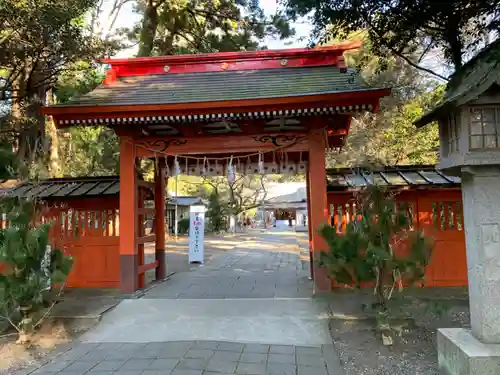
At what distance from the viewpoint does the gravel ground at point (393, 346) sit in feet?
14.9

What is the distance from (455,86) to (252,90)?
425 centimetres

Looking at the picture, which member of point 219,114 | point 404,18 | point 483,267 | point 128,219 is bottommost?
point 483,267

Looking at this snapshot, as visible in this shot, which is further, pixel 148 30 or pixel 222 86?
pixel 148 30

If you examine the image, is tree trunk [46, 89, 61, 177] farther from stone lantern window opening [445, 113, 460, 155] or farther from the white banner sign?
stone lantern window opening [445, 113, 460, 155]

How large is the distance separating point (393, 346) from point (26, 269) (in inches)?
190

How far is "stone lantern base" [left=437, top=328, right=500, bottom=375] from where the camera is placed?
356 centimetres

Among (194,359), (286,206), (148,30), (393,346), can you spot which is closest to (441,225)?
(393,346)

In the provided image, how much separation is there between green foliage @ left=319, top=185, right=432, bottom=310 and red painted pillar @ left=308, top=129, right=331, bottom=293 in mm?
2256

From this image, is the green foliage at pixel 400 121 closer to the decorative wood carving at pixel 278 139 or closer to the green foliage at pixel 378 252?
the decorative wood carving at pixel 278 139

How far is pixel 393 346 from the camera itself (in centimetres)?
505

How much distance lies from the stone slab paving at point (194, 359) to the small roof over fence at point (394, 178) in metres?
3.78

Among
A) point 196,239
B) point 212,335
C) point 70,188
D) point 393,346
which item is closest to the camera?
point 393,346

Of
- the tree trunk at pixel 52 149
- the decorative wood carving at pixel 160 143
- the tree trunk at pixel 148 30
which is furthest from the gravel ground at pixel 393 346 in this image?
the tree trunk at pixel 52 149

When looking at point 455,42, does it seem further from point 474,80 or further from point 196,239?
point 196,239
